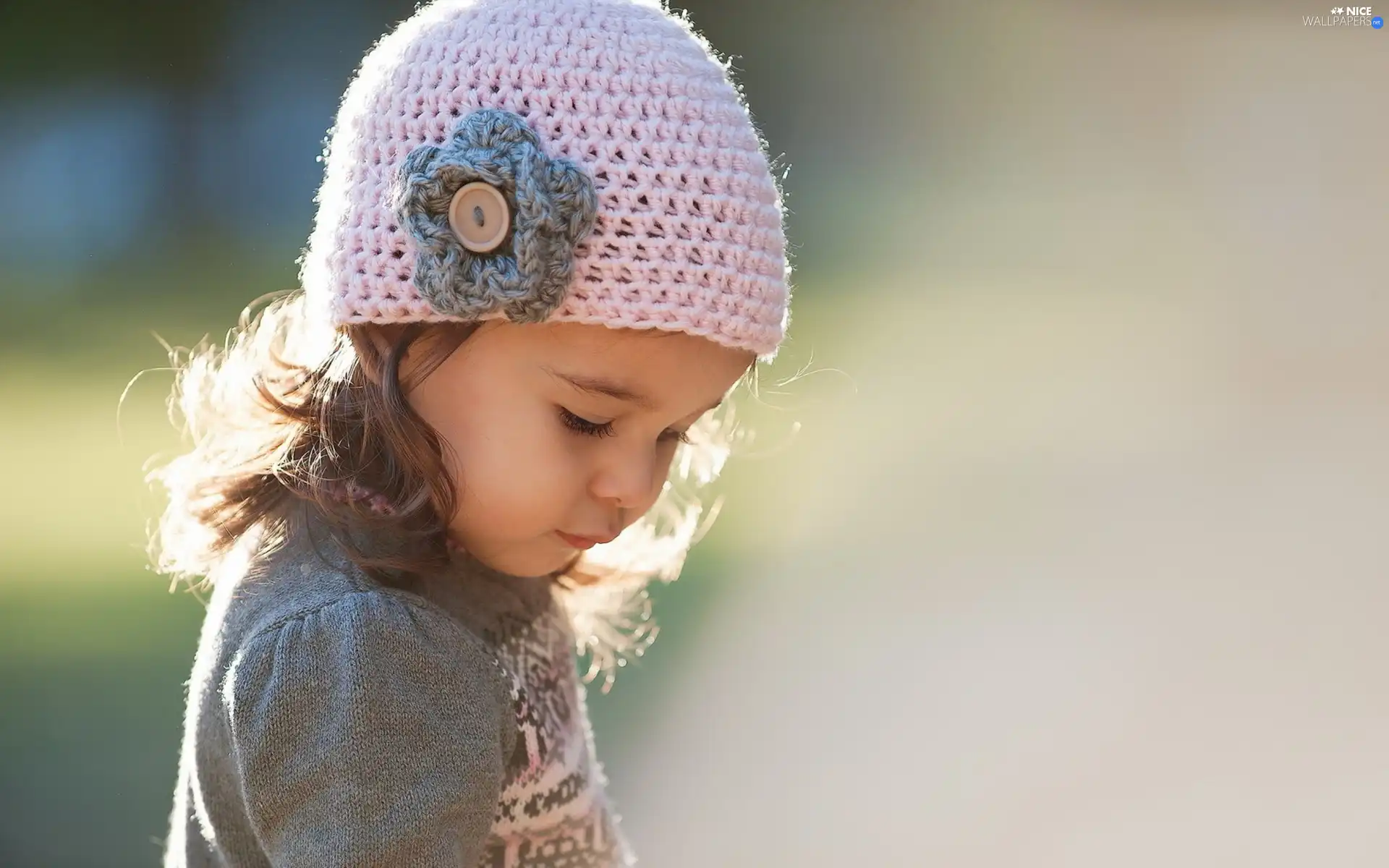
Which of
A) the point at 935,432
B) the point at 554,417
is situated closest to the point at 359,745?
the point at 554,417

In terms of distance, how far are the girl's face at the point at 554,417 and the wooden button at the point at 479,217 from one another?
0.24 feet

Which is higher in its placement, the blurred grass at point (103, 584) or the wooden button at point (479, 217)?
the wooden button at point (479, 217)

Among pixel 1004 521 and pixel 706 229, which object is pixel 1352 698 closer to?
pixel 1004 521

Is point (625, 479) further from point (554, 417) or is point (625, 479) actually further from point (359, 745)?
point (359, 745)

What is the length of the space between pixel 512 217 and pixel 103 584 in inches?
76.1

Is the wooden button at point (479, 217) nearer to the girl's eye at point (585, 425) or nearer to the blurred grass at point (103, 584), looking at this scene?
the girl's eye at point (585, 425)

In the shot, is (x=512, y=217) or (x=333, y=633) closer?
(x=333, y=633)

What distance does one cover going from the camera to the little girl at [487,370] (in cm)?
102

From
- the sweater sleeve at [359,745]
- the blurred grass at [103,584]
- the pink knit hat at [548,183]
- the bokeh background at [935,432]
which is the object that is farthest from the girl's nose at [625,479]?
the blurred grass at [103,584]

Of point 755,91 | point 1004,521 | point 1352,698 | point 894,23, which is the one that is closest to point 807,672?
point 1004,521

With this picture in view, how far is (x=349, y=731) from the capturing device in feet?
A: 2.93

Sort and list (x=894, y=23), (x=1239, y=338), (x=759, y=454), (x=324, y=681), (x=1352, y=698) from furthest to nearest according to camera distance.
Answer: (x=894, y=23)
(x=1239, y=338)
(x=759, y=454)
(x=1352, y=698)
(x=324, y=681)

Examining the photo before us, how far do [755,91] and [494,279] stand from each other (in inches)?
139

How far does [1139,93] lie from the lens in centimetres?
438
